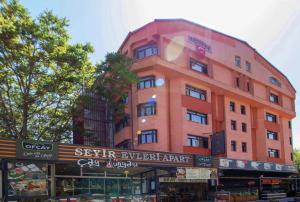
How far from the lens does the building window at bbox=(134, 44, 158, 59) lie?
38.7m

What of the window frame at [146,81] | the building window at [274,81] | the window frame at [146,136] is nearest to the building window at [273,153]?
the building window at [274,81]

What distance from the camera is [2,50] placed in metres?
30.5

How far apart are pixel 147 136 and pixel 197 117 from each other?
571 centimetres

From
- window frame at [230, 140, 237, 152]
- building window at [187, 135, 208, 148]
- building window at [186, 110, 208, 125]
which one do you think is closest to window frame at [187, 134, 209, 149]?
building window at [187, 135, 208, 148]

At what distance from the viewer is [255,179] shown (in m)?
47.5

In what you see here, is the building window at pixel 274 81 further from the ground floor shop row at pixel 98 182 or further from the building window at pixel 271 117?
the ground floor shop row at pixel 98 182

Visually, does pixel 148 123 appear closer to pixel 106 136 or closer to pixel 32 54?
pixel 106 136

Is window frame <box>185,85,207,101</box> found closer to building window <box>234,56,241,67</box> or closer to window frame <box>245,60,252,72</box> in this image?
building window <box>234,56,241,67</box>

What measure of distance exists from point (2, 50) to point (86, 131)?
36.1 ft

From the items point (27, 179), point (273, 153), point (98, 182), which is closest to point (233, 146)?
point (273, 153)

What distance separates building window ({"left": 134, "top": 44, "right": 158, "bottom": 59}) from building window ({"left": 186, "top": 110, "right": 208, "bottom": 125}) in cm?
621

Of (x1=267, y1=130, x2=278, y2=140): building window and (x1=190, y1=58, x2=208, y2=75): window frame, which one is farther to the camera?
(x1=267, y1=130, x2=278, y2=140): building window

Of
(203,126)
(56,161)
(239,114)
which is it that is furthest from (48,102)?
(239,114)

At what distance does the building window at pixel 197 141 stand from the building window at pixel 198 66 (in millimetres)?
6544
